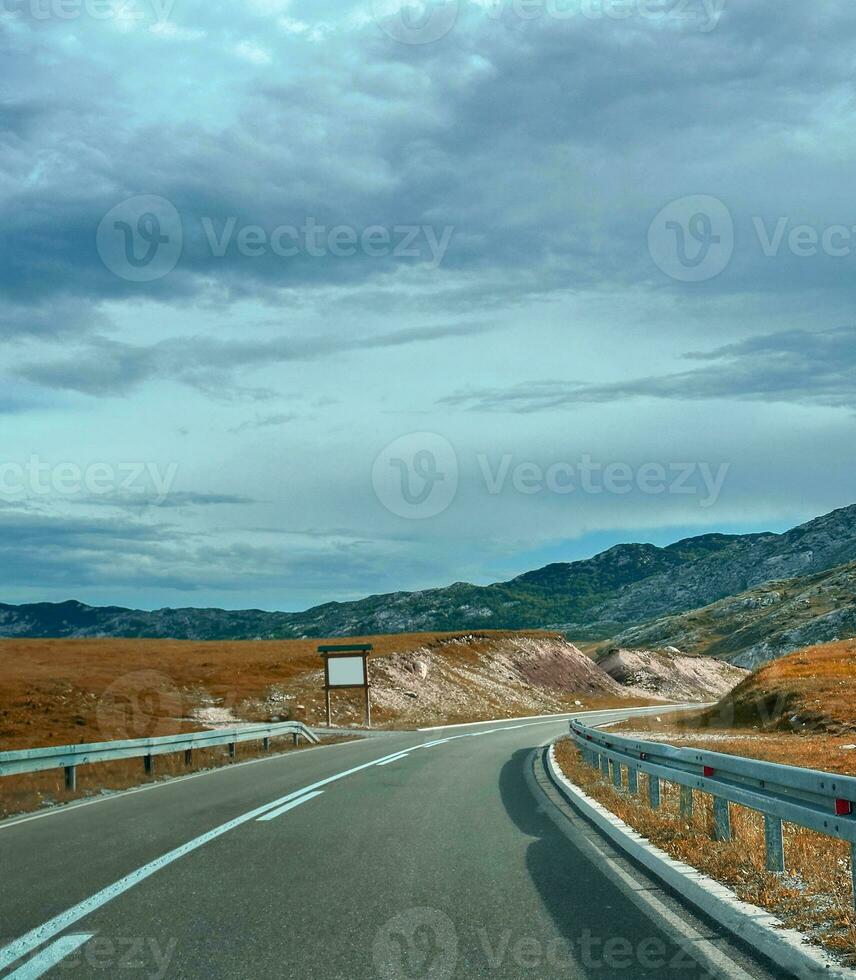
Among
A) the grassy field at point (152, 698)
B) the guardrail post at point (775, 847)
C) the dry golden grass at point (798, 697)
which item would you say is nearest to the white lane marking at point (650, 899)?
the guardrail post at point (775, 847)


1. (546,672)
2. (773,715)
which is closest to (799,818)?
(773,715)

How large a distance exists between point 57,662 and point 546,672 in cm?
4287

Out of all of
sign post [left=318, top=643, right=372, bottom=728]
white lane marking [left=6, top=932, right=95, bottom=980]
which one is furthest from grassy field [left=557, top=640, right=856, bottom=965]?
sign post [left=318, top=643, right=372, bottom=728]

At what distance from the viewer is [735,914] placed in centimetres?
670

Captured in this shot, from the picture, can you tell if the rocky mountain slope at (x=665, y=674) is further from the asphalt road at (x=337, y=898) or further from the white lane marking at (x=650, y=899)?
the white lane marking at (x=650, y=899)

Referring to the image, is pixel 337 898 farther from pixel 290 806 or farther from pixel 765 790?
pixel 290 806

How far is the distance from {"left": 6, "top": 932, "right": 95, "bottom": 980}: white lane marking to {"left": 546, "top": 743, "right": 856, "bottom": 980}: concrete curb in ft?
13.6

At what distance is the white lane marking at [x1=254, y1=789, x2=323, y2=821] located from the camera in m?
13.0

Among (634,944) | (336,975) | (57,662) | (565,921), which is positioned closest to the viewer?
(336,975)

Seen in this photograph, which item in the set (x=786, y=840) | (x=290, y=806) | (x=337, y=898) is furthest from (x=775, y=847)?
(x=290, y=806)

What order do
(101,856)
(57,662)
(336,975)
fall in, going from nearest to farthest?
(336,975) → (101,856) → (57,662)

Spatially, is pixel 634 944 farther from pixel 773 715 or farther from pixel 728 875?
pixel 773 715

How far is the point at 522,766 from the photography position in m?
22.2

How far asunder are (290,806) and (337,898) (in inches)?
261
